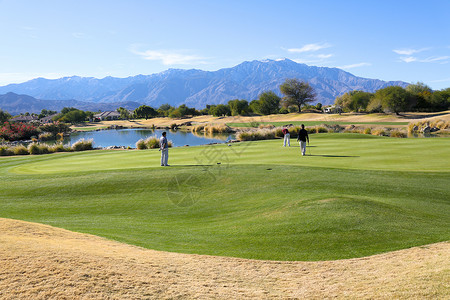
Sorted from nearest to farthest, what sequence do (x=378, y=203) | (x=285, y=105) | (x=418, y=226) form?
(x=418, y=226) → (x=378, y=203) → (x=285, y=105)

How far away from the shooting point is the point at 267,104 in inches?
4395

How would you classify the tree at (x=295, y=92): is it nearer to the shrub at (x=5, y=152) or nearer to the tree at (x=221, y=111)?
the tree at (x=221, y=111)

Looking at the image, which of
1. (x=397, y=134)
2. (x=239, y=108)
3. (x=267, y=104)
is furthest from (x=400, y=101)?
(x=239, y=108)

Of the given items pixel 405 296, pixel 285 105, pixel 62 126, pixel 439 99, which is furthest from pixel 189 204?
pixel 285 105

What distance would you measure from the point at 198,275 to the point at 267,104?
109141 mm

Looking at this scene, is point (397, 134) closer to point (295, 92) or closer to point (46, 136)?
point (295, 92)

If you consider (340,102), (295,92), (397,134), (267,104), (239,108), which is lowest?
(397,134)

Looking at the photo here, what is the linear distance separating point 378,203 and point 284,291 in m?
5.93

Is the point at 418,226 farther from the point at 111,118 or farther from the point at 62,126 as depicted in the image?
the point at 111,118

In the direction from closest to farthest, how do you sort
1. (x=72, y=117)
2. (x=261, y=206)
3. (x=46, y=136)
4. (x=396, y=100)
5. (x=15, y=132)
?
(x=261, y=206) → (x=15, y=132) → (x=46, y=136) → (x=396, y=100) → (x=72, y=117)

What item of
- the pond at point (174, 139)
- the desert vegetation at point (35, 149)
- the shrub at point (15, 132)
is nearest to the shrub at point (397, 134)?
the pond at point (174, 139)

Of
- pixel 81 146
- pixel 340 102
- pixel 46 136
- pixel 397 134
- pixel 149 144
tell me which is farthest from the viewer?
pixel 340 102

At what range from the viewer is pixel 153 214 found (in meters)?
10.4

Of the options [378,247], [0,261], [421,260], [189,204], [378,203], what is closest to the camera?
[0,261]
